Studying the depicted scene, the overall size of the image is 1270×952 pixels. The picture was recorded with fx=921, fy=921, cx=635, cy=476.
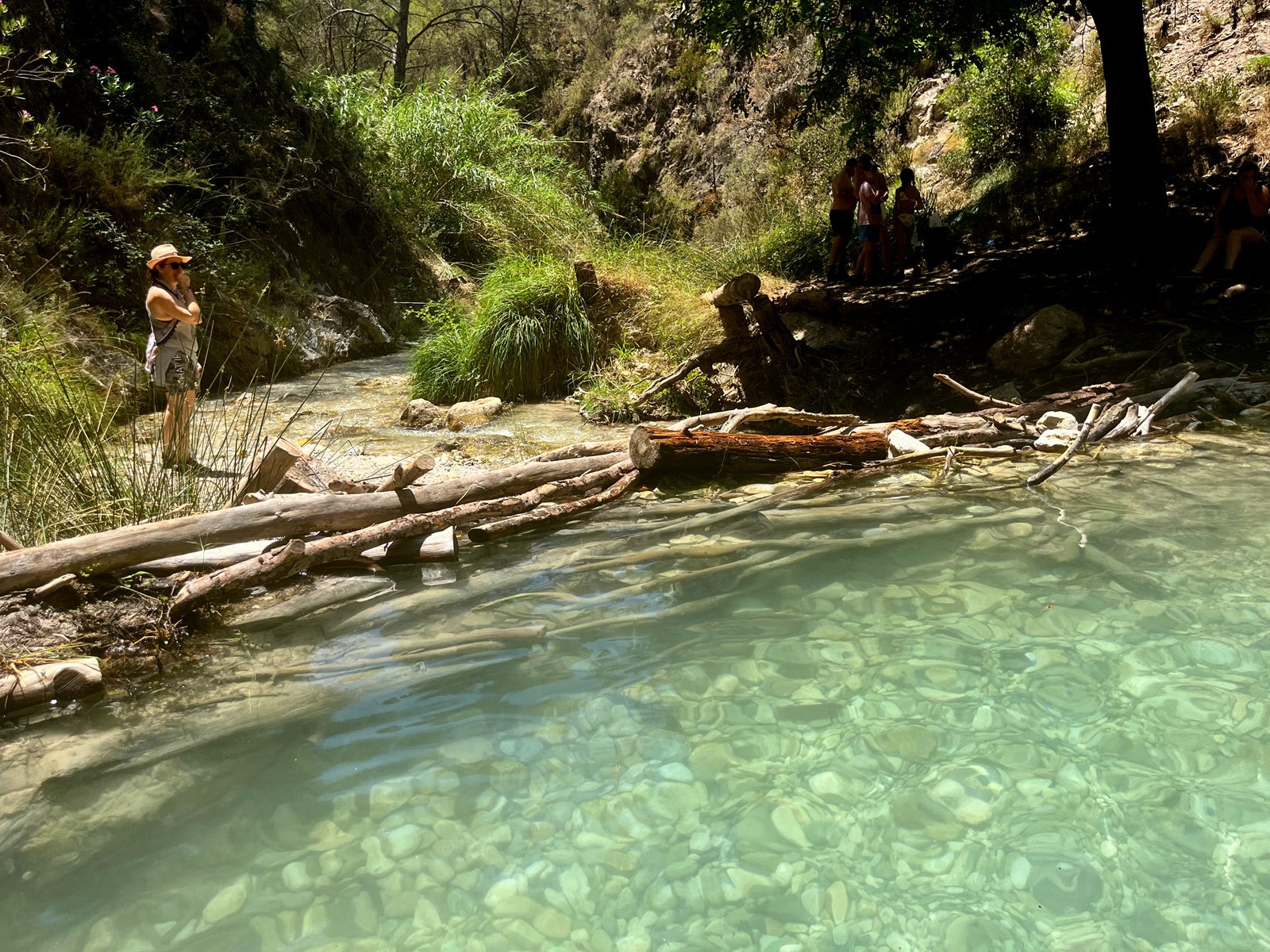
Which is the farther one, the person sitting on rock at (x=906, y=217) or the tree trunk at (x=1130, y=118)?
the person sitting on rock at (x=906, y=217)

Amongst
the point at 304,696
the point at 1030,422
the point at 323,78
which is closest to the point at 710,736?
the point at 304,696

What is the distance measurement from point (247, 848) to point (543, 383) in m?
7.84

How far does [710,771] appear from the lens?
2.95 m

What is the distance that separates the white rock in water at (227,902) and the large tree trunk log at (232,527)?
6.70ft

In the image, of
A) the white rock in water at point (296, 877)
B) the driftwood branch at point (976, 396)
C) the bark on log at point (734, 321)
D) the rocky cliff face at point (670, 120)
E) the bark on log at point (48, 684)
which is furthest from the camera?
the rocky cliff face at point (670, 120)

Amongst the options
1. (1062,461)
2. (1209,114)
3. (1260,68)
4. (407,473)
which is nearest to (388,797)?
(407,473)

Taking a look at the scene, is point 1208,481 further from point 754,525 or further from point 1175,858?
point 1175,858

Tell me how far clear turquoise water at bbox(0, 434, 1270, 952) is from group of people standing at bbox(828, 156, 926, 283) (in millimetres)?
7299

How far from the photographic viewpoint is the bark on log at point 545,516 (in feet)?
17.2

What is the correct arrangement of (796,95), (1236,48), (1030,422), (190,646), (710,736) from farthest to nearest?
(796,95) → (1236,48) → (1030,422) → (190,646) → (710,736)

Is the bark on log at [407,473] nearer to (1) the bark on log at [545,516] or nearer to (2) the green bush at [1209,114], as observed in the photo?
(1) the bark on log at [545,516]

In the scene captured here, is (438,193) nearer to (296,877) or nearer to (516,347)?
(516,347)

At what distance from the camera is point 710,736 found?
3131 millimetres

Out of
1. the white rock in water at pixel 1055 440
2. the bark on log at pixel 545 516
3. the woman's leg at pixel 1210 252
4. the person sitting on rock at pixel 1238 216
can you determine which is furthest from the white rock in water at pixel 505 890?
the woman's leg at pixel 1210 252
